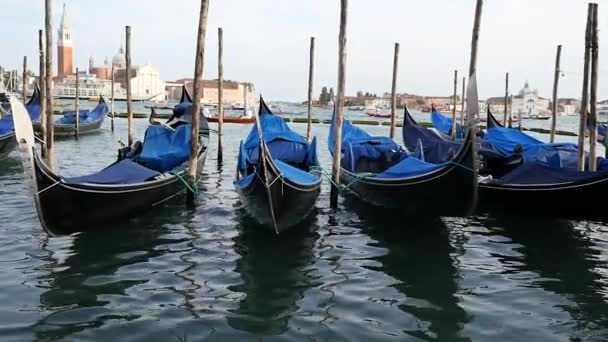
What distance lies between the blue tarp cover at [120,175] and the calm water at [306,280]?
0.51 metres

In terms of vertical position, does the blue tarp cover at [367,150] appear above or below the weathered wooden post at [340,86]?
below

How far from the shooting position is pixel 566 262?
18.0 ft

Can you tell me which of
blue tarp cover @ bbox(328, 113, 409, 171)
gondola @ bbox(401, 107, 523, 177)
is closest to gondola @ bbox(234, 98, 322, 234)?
blue tarp cover @ bbox(328, 113, 409, 171)

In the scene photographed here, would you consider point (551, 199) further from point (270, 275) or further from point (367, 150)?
point (270, 275)

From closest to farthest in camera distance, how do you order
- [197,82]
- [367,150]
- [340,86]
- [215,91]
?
1. [197,82]
2. [340,86]
3. [367,150]
4. [215,91]

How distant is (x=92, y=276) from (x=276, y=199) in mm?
1779

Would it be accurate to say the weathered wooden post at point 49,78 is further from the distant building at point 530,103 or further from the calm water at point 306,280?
the distant building at point 530,103

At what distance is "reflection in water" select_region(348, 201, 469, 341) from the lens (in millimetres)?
3939

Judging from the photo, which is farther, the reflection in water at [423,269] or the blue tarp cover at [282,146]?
the blue tarp cover at [282,146]

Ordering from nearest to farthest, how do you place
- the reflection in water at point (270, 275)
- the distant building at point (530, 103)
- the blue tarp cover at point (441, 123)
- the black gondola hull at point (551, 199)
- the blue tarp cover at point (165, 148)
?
the reflection in water at point (270, 275)
the black gondola hull at point (551, 199)
the blue tarp cover at point (165, 148)
the blue tarp cover at point (441, 123)
the distant building at point (530, 103)

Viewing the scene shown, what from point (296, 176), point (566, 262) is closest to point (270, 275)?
point (296, 176)

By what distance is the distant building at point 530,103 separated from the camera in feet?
238

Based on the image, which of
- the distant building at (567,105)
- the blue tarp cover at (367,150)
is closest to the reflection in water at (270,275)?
the blue tarp cover at (367,150)

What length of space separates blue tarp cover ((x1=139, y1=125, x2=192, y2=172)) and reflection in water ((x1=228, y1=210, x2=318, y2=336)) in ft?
5.57
